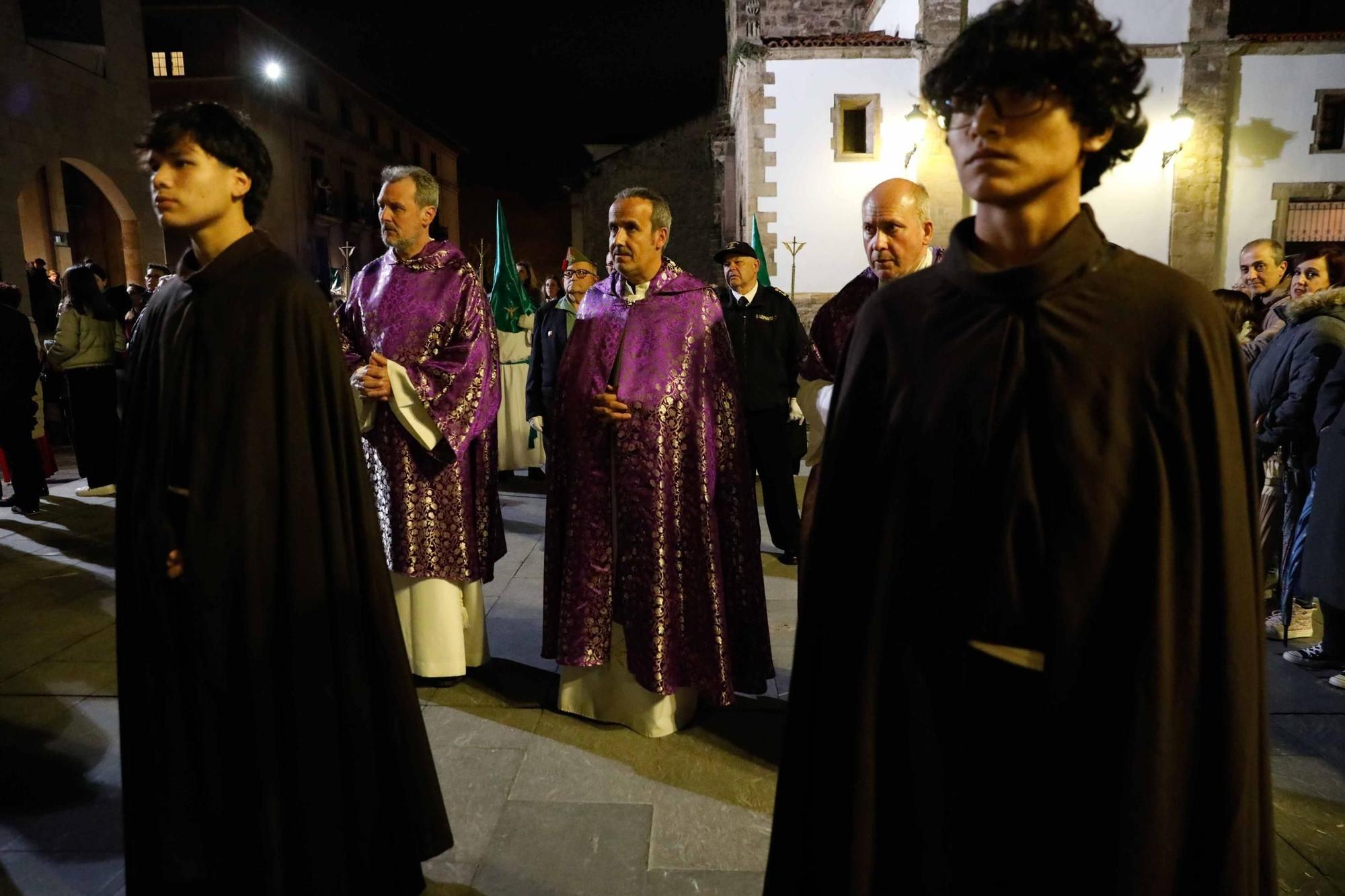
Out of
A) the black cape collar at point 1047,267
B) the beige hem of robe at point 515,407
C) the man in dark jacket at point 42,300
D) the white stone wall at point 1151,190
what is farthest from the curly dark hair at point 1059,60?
the white stone wall at point 1151,190

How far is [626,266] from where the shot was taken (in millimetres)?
3086

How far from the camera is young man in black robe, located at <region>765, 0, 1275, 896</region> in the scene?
4.01ft

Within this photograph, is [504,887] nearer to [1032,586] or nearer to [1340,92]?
[1032,586]

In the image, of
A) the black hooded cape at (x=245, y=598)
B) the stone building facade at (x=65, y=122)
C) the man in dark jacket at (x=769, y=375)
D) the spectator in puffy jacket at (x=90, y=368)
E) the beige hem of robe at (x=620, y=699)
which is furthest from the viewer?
the stone building facade at (x=65, y=122)

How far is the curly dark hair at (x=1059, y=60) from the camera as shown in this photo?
124cm

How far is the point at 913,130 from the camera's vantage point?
14.4m

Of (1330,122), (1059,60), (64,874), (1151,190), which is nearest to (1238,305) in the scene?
(1059,60)

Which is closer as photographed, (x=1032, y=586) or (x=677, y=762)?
(x=1032, y=586)

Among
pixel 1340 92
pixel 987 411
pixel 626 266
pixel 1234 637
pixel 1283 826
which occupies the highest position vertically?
pixel 1340 92

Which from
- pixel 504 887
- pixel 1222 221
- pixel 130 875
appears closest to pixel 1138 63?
pixel 504 887

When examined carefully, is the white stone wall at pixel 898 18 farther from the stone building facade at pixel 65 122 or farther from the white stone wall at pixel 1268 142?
the stone building facade at pixel 65 122

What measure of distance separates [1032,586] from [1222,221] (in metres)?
16.5

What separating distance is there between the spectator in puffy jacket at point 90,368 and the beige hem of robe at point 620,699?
19.4ft

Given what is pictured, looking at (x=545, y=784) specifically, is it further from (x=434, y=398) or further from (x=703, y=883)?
(x=434, y=398)
